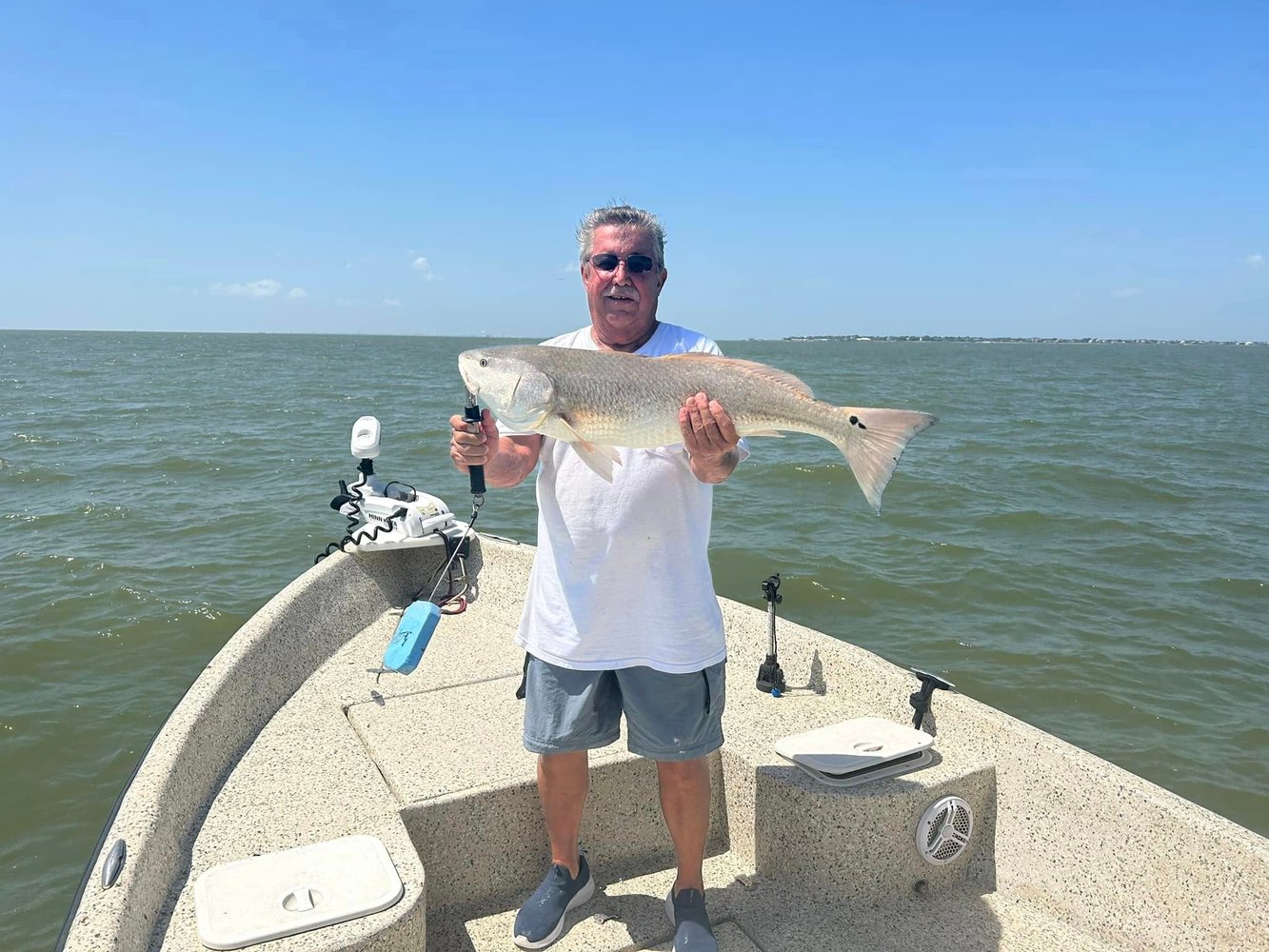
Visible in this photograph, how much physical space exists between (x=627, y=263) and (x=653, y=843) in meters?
2.64

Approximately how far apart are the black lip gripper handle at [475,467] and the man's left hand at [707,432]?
744 mm

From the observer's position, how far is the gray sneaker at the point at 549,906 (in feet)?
11.1

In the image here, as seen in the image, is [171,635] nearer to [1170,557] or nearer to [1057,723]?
[1057,723]

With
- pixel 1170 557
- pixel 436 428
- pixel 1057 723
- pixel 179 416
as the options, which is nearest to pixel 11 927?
pixel 1057 723

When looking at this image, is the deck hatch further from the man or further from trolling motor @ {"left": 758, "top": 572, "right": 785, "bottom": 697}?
trolling motor @ {"left": 758, "top": 572, "right": 785, "bottom": 697}

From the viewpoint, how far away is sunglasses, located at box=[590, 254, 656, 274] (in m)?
3.21

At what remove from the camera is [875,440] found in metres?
3.20

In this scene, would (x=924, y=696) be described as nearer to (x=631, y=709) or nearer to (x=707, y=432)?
(x=631, y=709)

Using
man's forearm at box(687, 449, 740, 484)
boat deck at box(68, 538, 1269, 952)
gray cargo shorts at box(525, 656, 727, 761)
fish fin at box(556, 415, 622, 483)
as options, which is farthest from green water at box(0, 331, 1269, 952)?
man's forearm at box(687, 449, 740, 484)

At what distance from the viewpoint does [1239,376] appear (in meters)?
58.9

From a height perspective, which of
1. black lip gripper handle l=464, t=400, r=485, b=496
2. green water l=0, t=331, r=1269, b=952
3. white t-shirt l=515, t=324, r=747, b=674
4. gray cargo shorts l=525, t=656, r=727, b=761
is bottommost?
green water l=0, t=331, r=1269, b=952

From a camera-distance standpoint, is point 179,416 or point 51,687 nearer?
point 51,687

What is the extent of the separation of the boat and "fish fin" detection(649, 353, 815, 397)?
1.67 meters

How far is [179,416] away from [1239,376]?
64.0m
